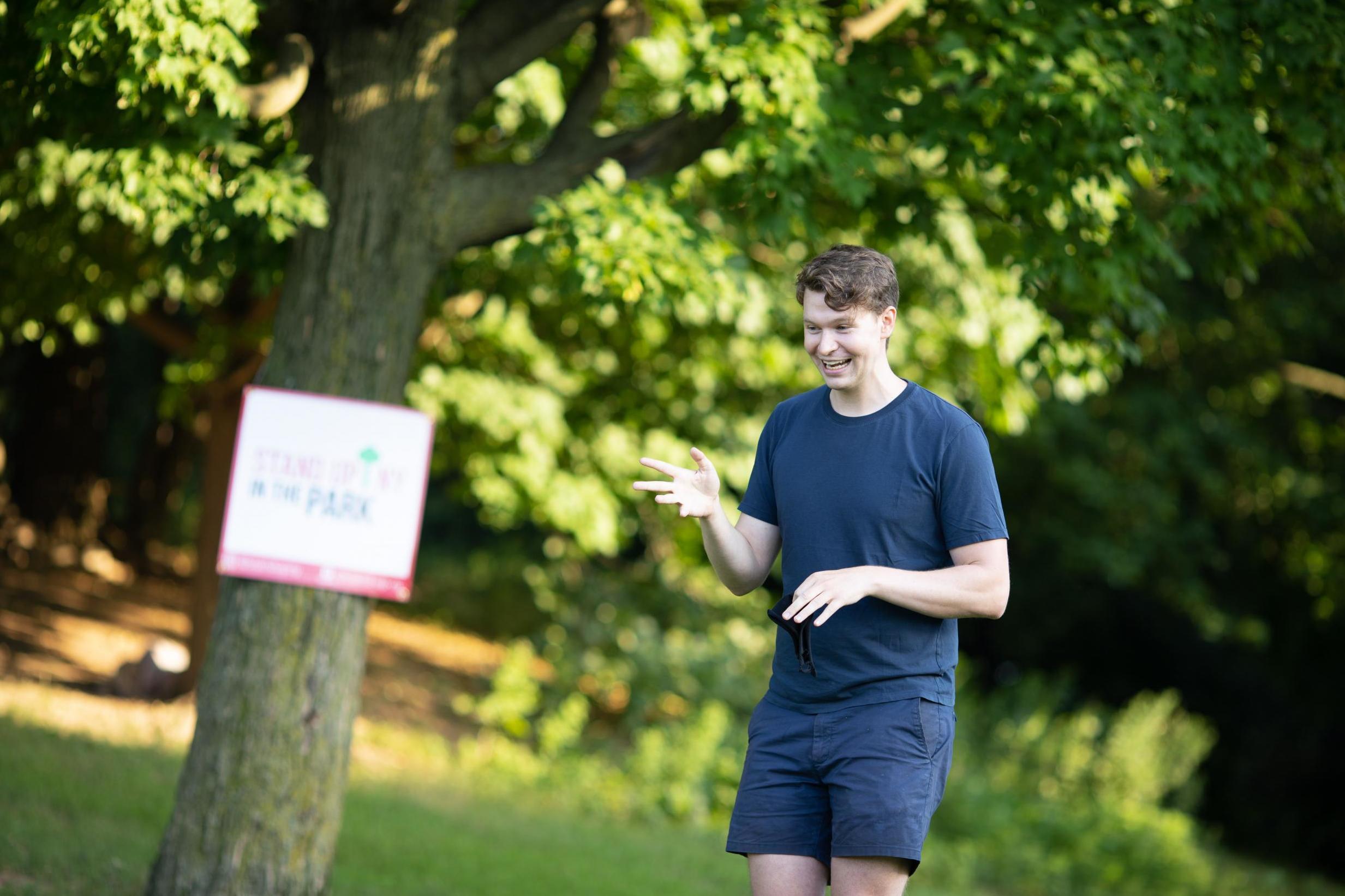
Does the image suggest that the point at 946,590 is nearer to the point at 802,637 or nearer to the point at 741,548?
the point at 802,637

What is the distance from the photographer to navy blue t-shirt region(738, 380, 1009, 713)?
2789 mm

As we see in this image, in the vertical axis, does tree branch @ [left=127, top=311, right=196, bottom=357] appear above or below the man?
below

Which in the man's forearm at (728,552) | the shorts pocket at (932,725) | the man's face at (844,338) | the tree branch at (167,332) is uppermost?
the man's face at (844,338)

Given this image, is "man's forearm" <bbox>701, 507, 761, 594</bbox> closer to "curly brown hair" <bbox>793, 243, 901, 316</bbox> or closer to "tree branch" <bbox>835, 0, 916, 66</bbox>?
"curly brown hair" <bbox>793, 243, 901, 316</bbox>

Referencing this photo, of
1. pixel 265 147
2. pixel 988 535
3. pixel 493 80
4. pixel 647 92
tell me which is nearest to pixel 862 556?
pixel 988 535

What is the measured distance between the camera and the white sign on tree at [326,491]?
4.73 meters

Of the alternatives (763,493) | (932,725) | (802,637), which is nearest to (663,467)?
(763,493)

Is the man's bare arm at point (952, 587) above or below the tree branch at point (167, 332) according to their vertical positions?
above

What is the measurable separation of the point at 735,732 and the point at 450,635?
7.58 metres

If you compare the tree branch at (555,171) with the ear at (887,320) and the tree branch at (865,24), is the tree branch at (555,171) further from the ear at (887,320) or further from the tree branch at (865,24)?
the ear at (887,320)

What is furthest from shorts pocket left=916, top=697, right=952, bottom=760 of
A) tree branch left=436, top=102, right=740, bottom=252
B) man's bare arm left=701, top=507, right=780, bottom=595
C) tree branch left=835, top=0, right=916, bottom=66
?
tree branch left=835, top=0, right=916, bottom=66

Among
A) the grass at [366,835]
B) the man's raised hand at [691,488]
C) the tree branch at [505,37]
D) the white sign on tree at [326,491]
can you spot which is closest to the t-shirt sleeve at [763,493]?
the man's raised hand at [691,488]

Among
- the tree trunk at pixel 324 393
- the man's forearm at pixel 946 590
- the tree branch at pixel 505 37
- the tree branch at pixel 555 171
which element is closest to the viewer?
the man's forearm at pixel 946 590

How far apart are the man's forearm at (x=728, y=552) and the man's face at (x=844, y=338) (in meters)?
0.42
